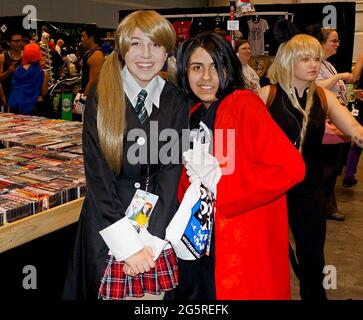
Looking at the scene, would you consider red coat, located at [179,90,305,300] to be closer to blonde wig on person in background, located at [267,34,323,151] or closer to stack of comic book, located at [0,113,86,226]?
stack of comic book, located at [0,113,86,226]

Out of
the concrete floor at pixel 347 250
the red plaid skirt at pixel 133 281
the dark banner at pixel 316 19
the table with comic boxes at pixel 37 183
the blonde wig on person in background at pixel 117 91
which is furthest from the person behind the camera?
the dark banner at pixel 316 19

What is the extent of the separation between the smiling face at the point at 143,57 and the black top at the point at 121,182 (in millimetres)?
103

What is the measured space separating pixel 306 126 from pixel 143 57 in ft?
3.39

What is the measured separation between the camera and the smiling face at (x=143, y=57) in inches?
57.2

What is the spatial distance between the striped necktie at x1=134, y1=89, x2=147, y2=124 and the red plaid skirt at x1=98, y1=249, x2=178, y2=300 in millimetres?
458

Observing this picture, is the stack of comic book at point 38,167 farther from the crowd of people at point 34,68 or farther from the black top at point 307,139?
the crowd of people at point 34,68

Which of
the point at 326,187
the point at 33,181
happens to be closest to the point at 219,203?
the point at 33,181

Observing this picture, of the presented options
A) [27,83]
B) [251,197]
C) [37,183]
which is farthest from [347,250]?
[27,83]

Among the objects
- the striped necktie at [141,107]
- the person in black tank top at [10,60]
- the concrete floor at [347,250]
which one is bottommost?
the concrete floor at [347,250]

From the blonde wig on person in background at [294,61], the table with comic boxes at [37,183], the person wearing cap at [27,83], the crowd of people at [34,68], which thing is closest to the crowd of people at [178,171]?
the table with comic boxes at [37,183]

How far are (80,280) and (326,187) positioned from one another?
129 cm

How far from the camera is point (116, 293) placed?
1535mm

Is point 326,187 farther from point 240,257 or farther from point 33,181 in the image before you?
point 33,181

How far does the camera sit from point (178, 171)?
1.54m
